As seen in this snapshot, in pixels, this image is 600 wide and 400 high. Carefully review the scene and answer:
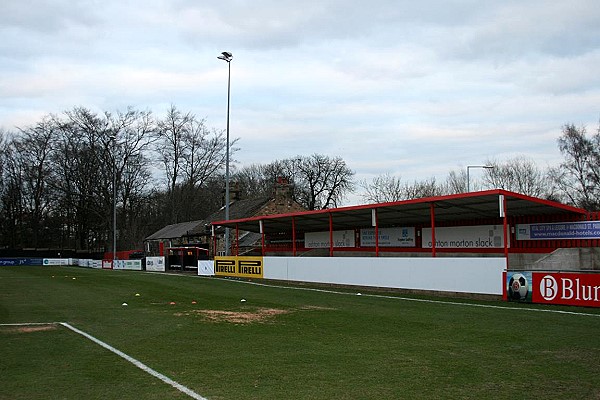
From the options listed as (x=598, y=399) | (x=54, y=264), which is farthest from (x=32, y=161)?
(x=598, y=399)

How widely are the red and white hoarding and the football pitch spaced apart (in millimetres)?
610

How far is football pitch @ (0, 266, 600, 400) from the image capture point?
24.0 feet

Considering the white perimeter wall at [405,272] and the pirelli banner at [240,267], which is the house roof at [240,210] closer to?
the pirelli banner at [240,267]

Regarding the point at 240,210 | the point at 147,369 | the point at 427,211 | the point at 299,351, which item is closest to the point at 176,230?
the point at 240,210

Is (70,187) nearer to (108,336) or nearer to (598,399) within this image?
(108,336)

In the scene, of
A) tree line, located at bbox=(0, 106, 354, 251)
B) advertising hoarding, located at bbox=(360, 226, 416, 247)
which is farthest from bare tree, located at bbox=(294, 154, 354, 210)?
advertising hoarding, located at bbox=(360, 226, 416, 247)

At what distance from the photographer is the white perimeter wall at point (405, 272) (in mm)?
19797

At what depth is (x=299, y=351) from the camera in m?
10.0

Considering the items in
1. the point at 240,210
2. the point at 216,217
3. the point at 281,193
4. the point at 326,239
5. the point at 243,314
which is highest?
the point at 281,193

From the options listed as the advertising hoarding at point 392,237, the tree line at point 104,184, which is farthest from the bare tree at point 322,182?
the advertising hoarding at point 392,237

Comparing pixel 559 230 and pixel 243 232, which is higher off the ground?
pixel 243 232

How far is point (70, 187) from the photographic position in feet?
221

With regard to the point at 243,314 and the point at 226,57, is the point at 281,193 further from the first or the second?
the point at 243,314

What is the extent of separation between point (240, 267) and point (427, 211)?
13304mm
